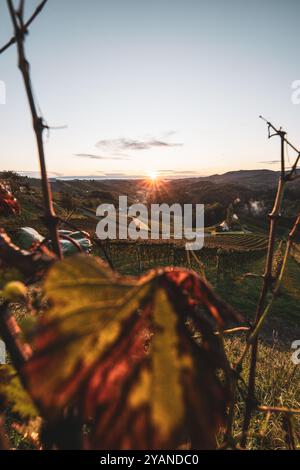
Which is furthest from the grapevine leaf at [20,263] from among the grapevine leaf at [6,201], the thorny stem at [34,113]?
the grapevine leaf at [6,201]

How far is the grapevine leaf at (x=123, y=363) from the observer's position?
381mm

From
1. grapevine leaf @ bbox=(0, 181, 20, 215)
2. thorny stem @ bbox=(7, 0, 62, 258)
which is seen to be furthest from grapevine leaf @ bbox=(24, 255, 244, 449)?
grapevine leaf @ bbox=(0, 181, 20, 215)

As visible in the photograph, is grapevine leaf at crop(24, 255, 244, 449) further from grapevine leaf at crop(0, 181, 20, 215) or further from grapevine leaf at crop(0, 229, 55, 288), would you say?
grapevine leaf at crop(0, 181, 20, 215)

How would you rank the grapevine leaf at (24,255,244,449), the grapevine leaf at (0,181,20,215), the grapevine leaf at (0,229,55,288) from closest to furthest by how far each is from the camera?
the grapevine leaf at (24,255,244,449) < the grapevine leaf at (0,229,55,288) < the grapevine leaf at (0,181,20,215)

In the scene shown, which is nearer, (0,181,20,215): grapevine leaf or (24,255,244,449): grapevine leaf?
(24,255,244,449): grapevine leaf

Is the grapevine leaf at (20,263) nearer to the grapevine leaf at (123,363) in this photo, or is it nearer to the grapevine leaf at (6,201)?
the grapevine leaf at (123,363)

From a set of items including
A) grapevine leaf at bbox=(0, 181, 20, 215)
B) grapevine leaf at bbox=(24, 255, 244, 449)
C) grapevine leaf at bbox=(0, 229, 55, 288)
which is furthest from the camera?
grapevine leaf at bbox=(0, 181, 20, 215)

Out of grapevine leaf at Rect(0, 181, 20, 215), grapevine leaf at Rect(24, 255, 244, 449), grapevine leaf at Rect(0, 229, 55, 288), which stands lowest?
grapevine leaf at Rect(24, 255, 244, 449)

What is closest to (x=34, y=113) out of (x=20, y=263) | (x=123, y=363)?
(x=20, y=263)

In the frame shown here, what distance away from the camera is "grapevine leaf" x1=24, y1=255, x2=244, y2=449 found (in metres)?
0.38

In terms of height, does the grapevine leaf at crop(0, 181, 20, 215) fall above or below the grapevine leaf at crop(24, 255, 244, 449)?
above

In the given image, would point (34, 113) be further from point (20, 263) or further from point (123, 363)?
point (123, 363)
